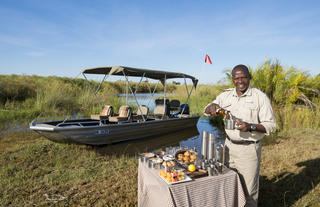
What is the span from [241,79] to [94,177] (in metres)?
3.71

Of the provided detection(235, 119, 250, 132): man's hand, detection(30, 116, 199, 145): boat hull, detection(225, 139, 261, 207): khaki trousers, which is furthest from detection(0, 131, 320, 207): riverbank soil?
detection(235, 119, 250, 132): man's hand

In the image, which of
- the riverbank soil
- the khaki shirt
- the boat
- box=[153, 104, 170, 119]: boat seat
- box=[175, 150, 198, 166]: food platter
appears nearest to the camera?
the khaki shirt

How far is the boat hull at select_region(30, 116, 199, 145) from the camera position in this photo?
20.0 feet

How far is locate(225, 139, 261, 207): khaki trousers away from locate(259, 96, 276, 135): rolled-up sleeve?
0.99 feet

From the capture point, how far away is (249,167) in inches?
91.7

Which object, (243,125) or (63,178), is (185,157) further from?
(63,178)

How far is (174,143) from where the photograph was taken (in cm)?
872

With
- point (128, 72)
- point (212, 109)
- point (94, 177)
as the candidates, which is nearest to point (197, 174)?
point (212, 109)

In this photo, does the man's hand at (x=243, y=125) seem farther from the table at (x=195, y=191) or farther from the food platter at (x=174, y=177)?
the food platter at (x=174, y=177)

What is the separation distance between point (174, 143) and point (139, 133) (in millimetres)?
1684

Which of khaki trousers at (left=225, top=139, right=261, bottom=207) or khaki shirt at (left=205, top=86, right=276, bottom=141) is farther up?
khaki shirt at (left=205, top=86, right=276, bottom=141)

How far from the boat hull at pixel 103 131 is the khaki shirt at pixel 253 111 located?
5.27 metres

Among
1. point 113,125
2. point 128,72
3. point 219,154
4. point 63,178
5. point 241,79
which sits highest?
point 128,72

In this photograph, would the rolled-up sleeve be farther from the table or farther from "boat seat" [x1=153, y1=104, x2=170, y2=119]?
"boat seat" [x1=153, y1=104, x2=170, y2=119]
